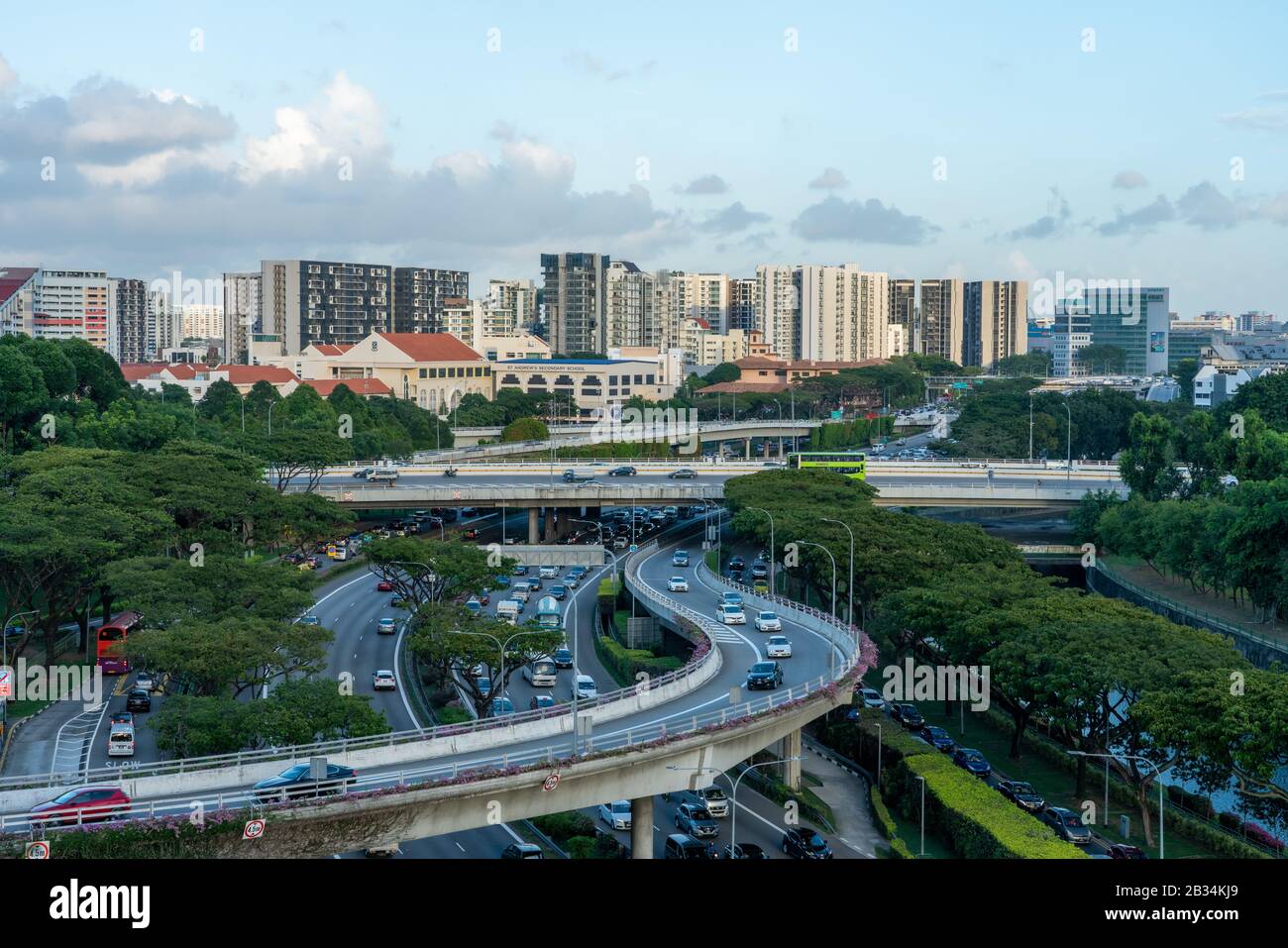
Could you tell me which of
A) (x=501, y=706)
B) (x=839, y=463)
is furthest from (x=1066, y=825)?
(x=839, y=463)

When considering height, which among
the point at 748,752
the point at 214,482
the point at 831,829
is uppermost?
the point at 214,482

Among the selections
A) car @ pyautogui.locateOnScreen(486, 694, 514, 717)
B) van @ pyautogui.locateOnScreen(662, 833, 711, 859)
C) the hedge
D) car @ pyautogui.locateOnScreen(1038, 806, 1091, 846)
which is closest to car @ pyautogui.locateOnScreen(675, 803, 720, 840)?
van @ pyautogui.locateOnScreen(662, 833, 711, 859)

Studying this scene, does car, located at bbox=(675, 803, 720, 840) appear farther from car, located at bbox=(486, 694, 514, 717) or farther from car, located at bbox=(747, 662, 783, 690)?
car, located at bbox=(486, 694, 514, 717)

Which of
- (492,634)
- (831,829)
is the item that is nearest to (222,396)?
(492,634)

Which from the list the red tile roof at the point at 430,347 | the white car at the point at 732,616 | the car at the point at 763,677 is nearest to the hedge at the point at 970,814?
the car at the point at 763,677

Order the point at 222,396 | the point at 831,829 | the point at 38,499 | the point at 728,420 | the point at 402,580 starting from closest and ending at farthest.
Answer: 1. the point at 831,829
2. the point at 38,499
3. the point at 402,580
4. the point at 222,396
5. the point at 728,420

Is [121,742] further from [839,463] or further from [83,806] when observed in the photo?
[839,463]

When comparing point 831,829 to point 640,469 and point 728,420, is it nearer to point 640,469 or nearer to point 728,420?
point 640,469
